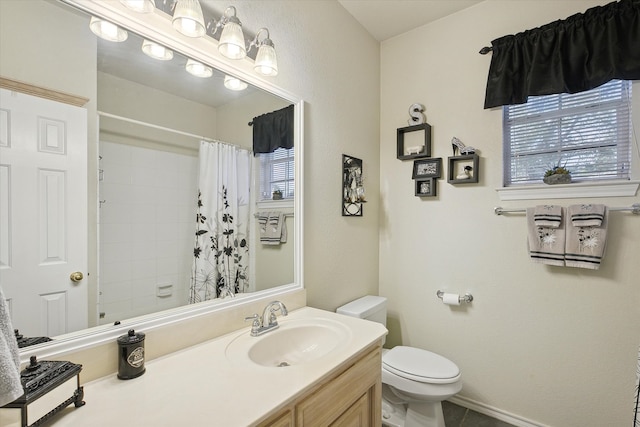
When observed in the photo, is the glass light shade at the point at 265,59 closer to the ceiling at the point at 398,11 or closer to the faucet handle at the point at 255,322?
the ceiling at the point at 398,11

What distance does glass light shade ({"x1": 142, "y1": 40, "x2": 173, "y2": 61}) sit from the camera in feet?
3.53

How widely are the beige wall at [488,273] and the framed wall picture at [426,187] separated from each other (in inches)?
2.7

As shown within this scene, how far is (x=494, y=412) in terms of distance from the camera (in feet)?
6.31

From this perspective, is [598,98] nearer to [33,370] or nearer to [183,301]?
[183,301]

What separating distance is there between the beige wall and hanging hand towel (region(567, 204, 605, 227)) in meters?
0.10

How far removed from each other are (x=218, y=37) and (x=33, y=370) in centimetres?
129

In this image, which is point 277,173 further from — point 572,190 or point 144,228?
point 572,190

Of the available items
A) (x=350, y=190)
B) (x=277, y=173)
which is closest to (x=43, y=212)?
(x=277, y=173)

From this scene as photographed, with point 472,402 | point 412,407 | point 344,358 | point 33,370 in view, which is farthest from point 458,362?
point 33,370

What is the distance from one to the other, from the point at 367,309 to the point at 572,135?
1.61 m

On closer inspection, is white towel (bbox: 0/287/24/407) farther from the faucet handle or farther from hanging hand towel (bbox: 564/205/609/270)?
hanging hand towel (bbox: 564/205/609/270)

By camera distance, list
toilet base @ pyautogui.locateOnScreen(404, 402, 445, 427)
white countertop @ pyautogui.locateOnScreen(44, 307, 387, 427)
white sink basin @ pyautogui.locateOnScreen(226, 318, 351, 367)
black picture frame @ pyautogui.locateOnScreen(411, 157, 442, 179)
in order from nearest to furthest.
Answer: white countertop @ pyautogui.locateOnScreen(44, 307, 387, 427)
white sink basin @ pyautogui.locateOnScreen(226, 318, 351, 367)
toilet base @ pyautogui.locateOnScreen(404, 402, 445, 427)
black picture frame @ pyautogui.locateOnScreen(411, 157, 442, 179)

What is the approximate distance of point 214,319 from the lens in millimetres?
1230

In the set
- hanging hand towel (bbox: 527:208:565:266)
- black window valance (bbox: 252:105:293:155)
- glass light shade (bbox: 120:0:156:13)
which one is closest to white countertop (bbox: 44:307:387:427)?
black window valance (bbox: 252:105:293:155)
